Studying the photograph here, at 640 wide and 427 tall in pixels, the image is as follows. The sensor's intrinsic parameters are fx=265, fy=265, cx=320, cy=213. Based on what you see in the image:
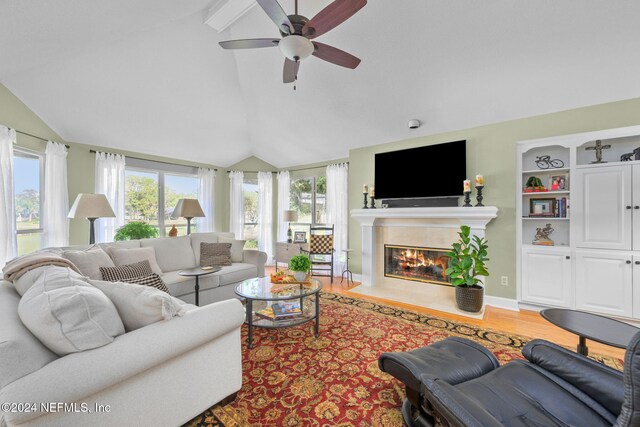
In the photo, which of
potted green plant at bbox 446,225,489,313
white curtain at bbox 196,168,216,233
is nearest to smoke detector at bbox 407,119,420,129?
potted green plant at bbox 446,225,489,313

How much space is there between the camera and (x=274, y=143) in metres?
5.43

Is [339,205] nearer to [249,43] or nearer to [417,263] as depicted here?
[417,263]

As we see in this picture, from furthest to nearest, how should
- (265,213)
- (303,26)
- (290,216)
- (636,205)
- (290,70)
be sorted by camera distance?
1. (265,213)
2. (290,216)
3. (636,205)
4. (290,70)
5. (303,26)

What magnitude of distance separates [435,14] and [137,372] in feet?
11.2

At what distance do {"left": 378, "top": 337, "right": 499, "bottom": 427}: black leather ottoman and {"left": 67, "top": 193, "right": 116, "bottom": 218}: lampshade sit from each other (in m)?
3.44

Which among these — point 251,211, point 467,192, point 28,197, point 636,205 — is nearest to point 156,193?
point 28,197

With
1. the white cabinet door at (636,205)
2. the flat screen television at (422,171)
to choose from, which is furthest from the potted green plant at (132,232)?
the white cabinet door at (636,205)

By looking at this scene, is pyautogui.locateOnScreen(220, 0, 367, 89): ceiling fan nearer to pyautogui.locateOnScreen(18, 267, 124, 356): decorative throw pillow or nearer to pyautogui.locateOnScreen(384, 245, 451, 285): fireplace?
pyautogui.locateOnScreen(18, 267, 124, 356): decorative throw pillow

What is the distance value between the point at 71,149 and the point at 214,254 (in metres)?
2.81

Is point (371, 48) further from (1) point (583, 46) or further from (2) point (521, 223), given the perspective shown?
(2) point (521, 223)

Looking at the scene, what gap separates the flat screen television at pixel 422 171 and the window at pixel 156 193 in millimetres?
4064

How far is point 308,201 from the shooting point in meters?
6.17

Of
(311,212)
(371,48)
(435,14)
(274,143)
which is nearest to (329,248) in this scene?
(311,212)

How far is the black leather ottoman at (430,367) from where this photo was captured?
147 centimetres
